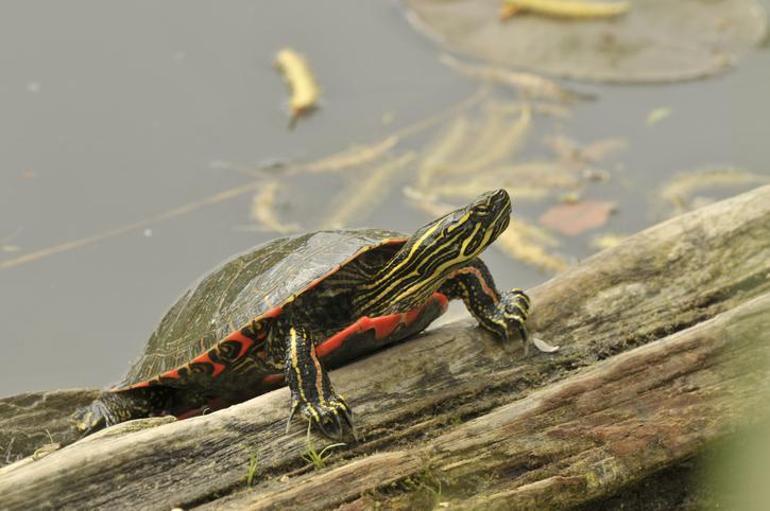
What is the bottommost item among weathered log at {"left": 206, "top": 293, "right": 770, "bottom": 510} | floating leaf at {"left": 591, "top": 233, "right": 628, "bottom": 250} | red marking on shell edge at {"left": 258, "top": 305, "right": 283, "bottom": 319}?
weathered log at {"left": 206, "top": 293, "right": 770, "bottom": 510}

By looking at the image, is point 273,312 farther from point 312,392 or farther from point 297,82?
point 297,82

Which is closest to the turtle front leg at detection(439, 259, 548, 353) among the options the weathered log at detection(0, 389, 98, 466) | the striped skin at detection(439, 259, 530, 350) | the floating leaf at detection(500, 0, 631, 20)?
the striped skin at detection(439, 259, 530, 350)

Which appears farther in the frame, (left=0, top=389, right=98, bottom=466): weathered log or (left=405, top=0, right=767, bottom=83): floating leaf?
(left=405, top=0, right=767, bottom=83): floating leaf

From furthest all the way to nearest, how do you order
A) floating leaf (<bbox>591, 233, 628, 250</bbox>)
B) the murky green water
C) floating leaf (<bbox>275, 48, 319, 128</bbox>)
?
floating leaf (<bbox>275, 48, 319, 128</bbox>)
floating leaf (<bbox>591, 233, 628, 250</bbox>)
the murky green water

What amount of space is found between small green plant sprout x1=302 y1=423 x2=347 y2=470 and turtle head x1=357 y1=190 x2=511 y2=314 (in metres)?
0.37

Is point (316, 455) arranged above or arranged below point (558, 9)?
below

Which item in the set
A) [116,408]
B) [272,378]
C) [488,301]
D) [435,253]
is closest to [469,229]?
[435,253]

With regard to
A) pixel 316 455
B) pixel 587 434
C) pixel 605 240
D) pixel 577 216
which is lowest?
pixel 587 434

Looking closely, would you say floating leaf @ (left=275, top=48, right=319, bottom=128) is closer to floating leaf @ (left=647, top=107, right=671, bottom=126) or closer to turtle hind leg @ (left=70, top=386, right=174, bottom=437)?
floating leaf @ (left=647, top=107, right=671, bottom=126)

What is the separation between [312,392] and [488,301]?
1.62ft

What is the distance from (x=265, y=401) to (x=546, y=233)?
1.54 m

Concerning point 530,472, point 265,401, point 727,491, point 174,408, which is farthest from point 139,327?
point 727,491

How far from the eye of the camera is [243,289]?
2.09 m

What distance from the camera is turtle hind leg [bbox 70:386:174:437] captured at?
2.18m
